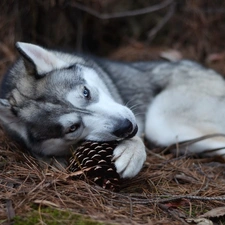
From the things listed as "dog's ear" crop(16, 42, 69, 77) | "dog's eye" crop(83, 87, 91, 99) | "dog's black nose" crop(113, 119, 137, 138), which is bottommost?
"dog's black nose" crop(113, 119, 137, 138)

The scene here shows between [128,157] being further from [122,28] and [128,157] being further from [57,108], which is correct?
[122,28]

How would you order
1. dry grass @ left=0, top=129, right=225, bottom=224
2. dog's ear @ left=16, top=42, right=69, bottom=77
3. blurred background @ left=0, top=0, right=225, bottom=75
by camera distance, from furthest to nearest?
blurred background @ left=0, top=0, right=225, bottom=75 → dog's ear @ left=16, top=42, right=69, bottom=77 → dry grass @ left=0, top=129, right=225, bottom=224

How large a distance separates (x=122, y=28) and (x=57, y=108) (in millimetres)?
4889

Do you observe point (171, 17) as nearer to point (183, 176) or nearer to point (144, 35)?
point (144, 35)

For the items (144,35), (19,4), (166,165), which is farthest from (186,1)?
(166,165)

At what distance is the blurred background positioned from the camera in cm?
678

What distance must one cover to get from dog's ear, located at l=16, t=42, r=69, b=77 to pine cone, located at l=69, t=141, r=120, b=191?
82cm

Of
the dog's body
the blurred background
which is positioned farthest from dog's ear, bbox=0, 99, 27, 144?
the blurred background

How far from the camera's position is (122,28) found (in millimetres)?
8555

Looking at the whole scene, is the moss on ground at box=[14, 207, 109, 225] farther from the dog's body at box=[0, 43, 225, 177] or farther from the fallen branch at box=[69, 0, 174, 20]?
the fallen branch at box=[69, 0, 174, 20]

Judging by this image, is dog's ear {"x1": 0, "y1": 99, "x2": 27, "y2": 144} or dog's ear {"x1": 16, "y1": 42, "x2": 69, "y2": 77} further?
dog's ear {"x1": 0, "y1": 99, "x2": 27, "y2": 144}

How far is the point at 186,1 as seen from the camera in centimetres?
803

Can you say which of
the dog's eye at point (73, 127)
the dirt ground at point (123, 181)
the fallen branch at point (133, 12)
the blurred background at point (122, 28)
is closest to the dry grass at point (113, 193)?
the dirt ground at point (123, 181)

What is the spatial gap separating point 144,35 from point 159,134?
13.0 ft
